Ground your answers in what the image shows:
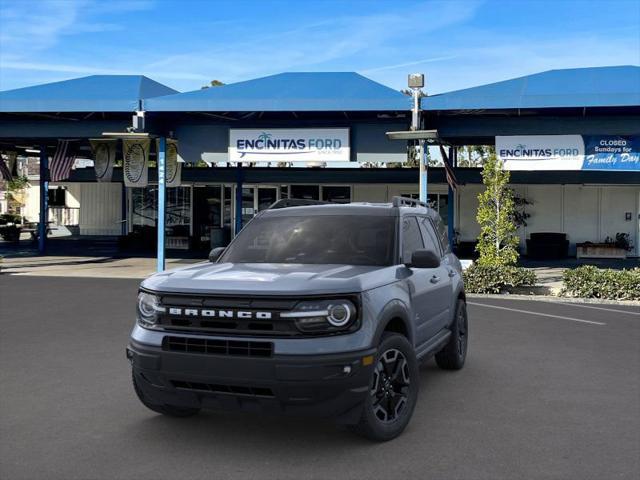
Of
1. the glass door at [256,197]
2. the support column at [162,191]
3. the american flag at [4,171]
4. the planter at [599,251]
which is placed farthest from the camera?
the glass door at [256,197]

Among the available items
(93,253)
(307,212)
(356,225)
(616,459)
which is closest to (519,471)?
(616,459)

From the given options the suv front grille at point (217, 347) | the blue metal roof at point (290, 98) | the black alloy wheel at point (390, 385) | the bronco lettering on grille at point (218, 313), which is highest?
the blue metal roof at point (290, 98)

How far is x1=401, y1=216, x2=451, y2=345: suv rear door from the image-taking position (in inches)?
224

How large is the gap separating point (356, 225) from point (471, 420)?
1.94 metres

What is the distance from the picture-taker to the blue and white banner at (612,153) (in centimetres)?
1786

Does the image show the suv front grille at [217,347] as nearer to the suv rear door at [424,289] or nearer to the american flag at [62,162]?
the suv rear door at [424,289]

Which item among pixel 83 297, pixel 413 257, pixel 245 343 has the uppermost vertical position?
pixel 413 257

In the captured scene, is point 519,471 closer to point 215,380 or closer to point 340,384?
point 340,384

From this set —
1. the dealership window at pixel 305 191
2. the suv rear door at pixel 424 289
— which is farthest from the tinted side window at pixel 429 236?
the dealership window at pixel 305 191

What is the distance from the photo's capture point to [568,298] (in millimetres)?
14445

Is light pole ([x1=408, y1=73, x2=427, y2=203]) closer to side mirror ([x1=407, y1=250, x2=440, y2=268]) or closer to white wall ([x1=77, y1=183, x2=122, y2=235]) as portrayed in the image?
side mirror ([x1=407, y1=250, x2=440, y2=268])

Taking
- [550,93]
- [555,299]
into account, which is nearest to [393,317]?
[555,299]

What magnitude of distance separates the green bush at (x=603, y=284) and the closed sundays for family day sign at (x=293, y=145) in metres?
7.39

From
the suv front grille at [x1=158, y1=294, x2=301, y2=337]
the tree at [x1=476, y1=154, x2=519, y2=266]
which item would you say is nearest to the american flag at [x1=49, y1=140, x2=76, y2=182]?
the tree at [x1=476, y1=154, x2=519, y2=266]
